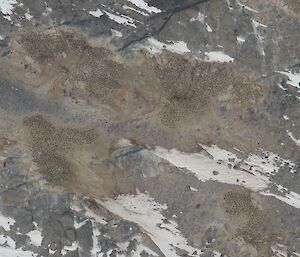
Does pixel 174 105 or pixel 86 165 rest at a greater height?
pixel 174 105

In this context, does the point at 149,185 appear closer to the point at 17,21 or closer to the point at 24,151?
the point at 24,151

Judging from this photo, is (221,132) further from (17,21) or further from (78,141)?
(17,21)

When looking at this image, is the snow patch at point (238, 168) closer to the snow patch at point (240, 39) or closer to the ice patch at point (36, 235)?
the snow patch at point (240, 39)

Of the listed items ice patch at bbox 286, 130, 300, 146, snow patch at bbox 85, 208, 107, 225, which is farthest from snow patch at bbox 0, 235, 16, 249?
ice patch at bbox 286, 130, 300, 146

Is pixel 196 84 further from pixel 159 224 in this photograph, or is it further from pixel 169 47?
pixel 159 224

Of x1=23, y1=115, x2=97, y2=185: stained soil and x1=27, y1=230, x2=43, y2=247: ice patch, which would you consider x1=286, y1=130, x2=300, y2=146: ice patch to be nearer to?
x1=23, y1=115, x2=97, y2=185: stained soil

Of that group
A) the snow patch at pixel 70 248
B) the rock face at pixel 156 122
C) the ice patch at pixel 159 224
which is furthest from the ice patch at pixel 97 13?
the snow patch at pixel 70 248

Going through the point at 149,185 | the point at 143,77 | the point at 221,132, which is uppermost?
the point at 143,77

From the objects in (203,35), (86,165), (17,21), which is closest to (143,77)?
(203,35)
